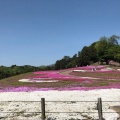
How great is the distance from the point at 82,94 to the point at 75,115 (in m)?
10.1

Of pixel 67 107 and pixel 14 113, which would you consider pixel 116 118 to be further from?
pixel 14 113

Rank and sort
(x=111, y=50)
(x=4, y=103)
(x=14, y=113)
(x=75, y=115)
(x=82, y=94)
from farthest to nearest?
(x=111, y=50), (x=82, y=94), (x=4, y=103), (x=14, y=113), (x=75, y=115)

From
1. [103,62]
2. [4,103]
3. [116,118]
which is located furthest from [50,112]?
[103,62]

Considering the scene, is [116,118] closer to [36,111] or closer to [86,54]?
[36,111]

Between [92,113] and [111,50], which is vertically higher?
[111,50]

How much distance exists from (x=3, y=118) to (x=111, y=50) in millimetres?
98580

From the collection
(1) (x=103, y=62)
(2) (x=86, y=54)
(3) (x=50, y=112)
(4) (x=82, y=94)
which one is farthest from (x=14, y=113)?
(2) (x=86, y=54)

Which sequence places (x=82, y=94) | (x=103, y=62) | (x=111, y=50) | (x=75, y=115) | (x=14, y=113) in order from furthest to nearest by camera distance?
(x=103, y=62), (x=111, y=50), (x=82, y=94), (x=14, y=113), (x=75, y=115)

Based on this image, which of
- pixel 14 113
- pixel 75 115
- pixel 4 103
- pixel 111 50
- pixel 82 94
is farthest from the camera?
pixel 111 50

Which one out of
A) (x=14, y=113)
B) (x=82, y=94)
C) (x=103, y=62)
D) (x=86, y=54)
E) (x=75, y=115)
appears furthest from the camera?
(x=86, y=54)

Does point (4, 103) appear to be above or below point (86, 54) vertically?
below

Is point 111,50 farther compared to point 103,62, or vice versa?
point 103,62

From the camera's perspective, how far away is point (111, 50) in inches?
4547

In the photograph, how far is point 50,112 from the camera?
2123 cm
